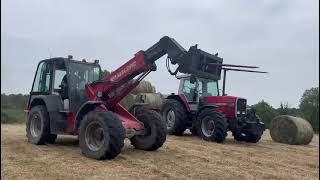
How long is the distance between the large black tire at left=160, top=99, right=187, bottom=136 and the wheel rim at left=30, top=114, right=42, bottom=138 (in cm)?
510

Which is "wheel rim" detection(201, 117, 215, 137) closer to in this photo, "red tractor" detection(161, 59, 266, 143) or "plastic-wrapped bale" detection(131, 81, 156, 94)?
"red tractor" detection(161, 59, 266, 143)

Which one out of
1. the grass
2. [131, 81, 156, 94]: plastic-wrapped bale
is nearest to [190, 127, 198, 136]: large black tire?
[131, 81, 156, 94]: plastic-wrapped bale

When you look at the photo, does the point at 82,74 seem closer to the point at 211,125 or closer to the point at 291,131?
the point at 211,125

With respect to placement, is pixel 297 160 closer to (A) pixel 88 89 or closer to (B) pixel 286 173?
(B) pixel 286 173

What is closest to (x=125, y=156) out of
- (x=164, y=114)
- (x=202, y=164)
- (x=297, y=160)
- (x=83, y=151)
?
(x=83, y=151)

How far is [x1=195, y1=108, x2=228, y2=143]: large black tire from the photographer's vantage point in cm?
1348

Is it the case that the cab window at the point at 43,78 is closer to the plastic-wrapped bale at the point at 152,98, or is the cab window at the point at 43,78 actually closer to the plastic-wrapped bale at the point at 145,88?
the plastic-wrapped bale at the point at 152,98

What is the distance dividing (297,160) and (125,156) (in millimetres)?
4074

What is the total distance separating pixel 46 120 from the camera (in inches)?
435

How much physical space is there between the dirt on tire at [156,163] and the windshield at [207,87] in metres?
3.90

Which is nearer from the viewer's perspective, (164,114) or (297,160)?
(297,160)

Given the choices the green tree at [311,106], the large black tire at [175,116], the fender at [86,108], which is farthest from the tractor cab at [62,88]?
the green tree at [311,106]

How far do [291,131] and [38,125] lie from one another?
8.26 m

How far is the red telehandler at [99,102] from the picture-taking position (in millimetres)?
9516
